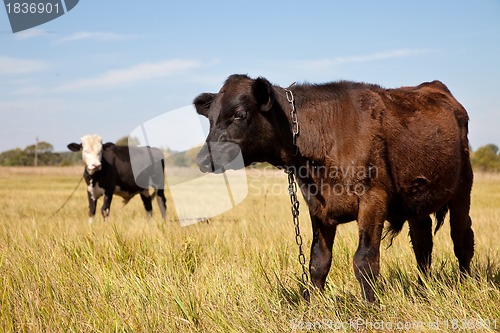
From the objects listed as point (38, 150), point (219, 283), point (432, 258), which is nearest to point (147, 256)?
point (219, 283)

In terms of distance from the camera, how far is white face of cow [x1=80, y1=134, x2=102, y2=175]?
14.2 metres

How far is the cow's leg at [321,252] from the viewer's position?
5.20 metres

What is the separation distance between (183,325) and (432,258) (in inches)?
148

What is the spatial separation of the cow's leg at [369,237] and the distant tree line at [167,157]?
1.61 meters

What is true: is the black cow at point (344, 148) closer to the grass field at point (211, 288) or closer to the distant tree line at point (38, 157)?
the grass field at point (211, 288)

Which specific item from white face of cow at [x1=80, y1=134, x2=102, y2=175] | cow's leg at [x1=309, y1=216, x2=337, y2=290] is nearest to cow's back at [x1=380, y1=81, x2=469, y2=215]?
cow's leg at [x1=309, y1=216, x2=337, y2=290]

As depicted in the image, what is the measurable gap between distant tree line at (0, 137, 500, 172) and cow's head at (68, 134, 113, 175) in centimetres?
118

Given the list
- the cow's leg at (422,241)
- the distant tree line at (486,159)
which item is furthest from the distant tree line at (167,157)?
the cow's leg at (422,241)

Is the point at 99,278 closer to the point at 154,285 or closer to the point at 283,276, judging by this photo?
the point at 154,285

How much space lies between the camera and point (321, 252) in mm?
5238

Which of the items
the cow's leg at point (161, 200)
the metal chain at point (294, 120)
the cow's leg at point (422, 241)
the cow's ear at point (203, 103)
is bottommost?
the cow's leg at point (161, 200)
